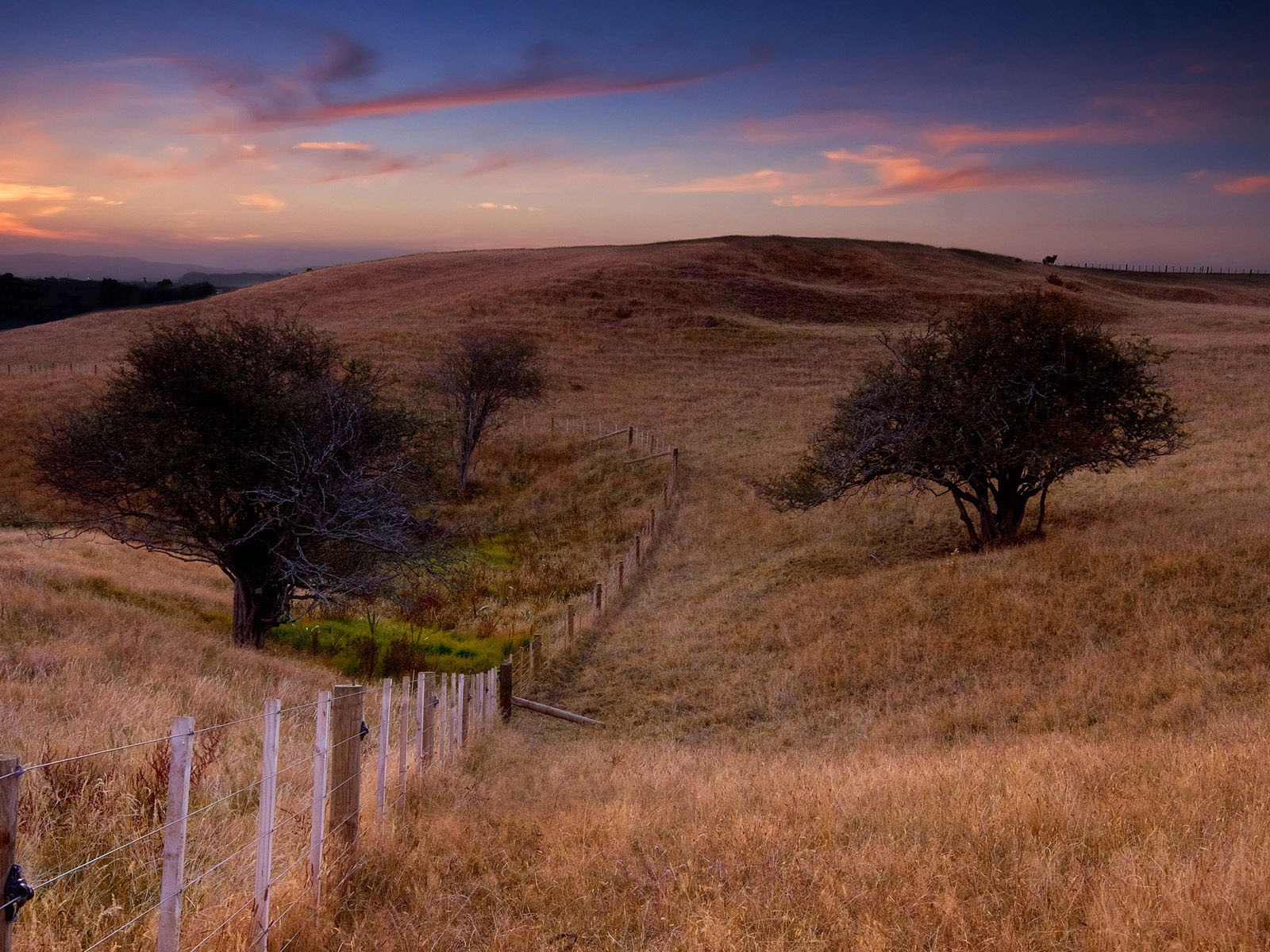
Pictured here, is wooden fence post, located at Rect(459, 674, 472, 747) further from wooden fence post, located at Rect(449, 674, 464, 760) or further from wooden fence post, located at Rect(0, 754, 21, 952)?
wooden fence post, located at Rect(0, 754, 21, 952)

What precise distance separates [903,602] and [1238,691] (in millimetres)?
7553

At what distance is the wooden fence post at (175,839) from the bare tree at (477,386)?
1450 inches

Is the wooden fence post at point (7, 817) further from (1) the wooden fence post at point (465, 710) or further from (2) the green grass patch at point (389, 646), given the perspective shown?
(2) the green grass patch at point (389, 646)

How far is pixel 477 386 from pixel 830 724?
31.1m

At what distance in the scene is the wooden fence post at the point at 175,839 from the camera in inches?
160

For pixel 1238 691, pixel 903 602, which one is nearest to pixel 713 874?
pixel 1238 691

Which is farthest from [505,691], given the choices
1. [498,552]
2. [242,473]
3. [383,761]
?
[498,552]

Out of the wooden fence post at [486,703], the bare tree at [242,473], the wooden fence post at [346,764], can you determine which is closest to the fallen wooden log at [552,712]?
the wooden fence post at [486,703]

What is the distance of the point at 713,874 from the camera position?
590 cm

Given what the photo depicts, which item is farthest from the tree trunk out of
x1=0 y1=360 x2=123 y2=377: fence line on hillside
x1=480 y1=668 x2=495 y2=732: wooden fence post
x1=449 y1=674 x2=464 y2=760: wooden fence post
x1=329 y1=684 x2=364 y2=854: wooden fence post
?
x1=0 y1=360 x2=123 y2=377: fence line on hillside

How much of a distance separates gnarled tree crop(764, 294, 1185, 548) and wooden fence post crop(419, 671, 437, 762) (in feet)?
55.4

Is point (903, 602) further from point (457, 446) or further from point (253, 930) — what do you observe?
point (457, 446)

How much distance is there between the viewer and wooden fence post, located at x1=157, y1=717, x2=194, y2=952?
4062 millimetres

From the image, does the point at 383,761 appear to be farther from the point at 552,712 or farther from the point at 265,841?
the point at 552,712
